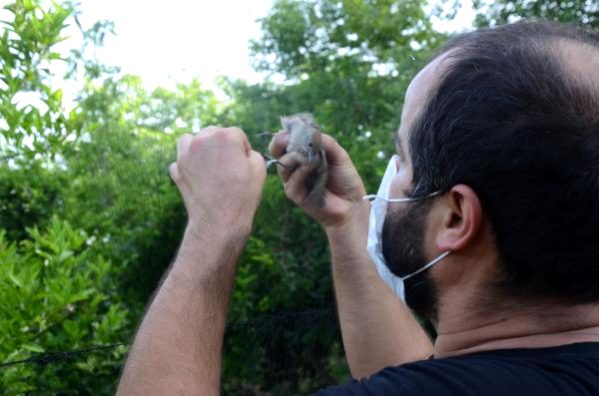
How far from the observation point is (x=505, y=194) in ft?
5.38

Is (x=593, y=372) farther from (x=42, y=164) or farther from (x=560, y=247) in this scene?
(x=42, y=164)

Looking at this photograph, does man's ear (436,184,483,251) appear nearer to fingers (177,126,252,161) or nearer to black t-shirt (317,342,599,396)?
black t-shirt (317,342,599,396)

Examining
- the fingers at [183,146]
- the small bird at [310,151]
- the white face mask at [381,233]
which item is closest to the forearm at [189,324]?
the fingers at [183,146]

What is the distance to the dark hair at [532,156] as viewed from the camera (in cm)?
159

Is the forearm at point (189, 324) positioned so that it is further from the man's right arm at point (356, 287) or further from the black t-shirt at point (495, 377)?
the man's right arm at point (356, 287)

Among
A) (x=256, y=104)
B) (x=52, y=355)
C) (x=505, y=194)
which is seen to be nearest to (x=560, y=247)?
(x=505, y=194)

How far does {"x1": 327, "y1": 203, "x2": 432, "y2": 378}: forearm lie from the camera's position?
2340 mm

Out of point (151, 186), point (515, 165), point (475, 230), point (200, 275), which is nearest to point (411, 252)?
point (475, 230)

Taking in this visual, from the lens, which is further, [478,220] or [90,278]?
[90,278]

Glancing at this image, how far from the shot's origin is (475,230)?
1.69 metres

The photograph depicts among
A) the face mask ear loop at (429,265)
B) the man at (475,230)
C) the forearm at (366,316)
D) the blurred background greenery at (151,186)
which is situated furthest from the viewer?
the blurred background greenery at (151,186)

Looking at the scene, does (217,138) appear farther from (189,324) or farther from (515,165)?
(515,165)

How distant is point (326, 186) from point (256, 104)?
3173 millimetres

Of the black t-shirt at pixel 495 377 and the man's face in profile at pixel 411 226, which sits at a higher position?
the man's face in profile at pixel 411 226
